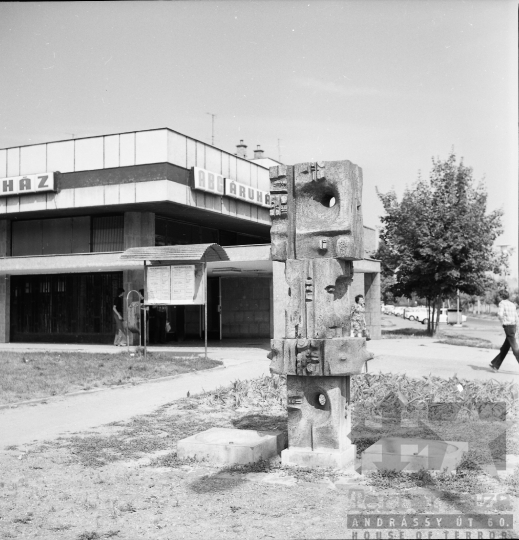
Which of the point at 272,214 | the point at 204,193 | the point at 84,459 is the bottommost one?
the point at 84,459

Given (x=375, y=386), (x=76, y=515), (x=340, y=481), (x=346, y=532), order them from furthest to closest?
(x=375, y=386) → (x=340, y=481) → (x=76, y=515) → (x=346, y=532)

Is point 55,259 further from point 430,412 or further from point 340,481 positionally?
point 340,481

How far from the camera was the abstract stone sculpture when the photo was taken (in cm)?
707

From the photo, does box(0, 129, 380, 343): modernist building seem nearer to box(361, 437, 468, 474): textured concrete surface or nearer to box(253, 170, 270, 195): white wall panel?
box(253, 170, 270, 195): white wall panel

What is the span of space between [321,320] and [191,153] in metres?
19.5

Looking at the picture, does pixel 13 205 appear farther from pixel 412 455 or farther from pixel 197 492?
pixel 412 455

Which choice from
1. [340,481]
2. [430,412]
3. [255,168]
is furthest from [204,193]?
[340,481]

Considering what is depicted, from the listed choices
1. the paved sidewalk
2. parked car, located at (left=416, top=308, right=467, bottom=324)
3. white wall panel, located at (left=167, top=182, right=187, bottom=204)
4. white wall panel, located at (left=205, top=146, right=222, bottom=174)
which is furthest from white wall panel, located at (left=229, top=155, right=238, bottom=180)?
parked car, located at (left=416, top=308, right=467, bottom=324)

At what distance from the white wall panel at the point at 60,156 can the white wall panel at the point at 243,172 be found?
6.82 m

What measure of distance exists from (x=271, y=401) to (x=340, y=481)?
16.1ft

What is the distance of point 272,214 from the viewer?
7.59 meters

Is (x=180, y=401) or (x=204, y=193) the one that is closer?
(x=180, y=401)

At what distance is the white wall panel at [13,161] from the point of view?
2716cm

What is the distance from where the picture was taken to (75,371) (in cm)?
1534
